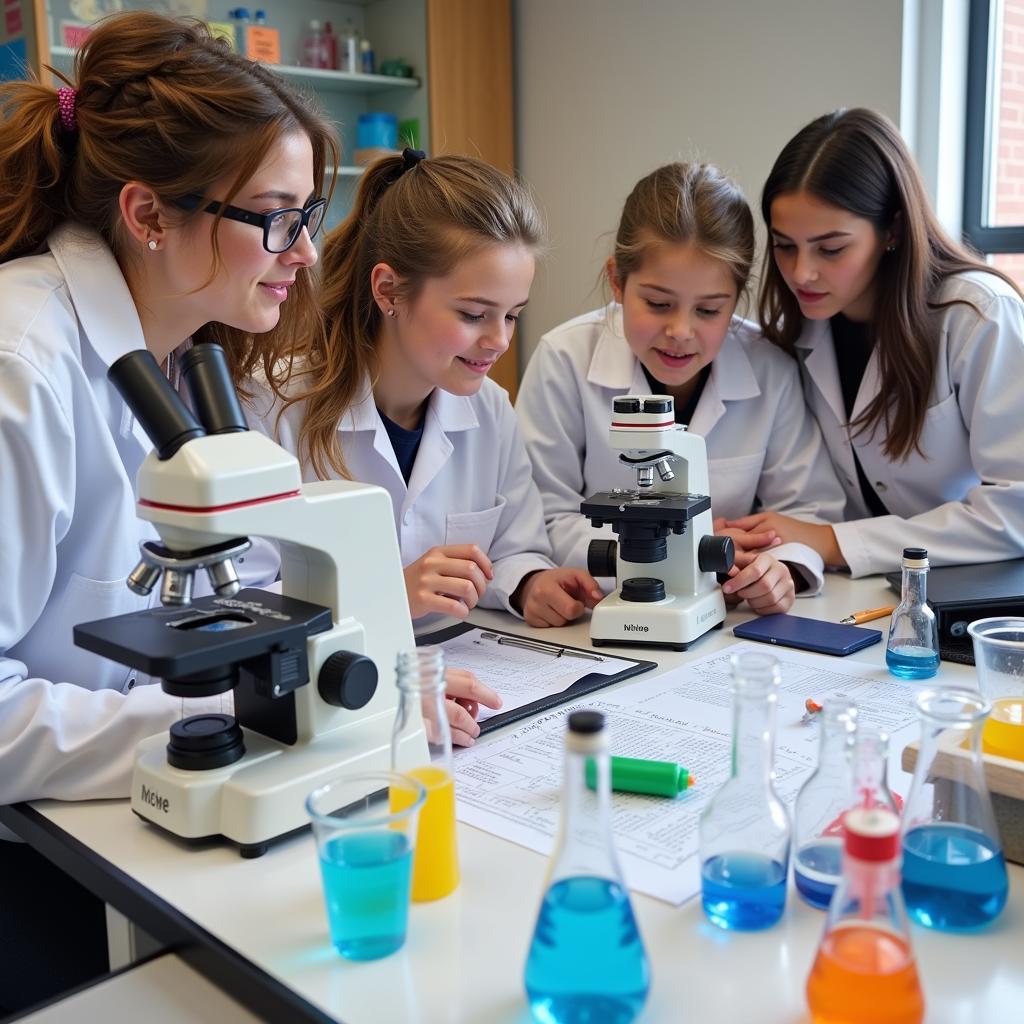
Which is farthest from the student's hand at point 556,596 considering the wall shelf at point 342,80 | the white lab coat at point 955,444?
the wall shelf at point 342,80

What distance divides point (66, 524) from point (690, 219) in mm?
1172

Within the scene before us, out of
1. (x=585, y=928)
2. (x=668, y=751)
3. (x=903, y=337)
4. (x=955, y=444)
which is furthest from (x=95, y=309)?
(x=955, y=444)

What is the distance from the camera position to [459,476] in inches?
73.0

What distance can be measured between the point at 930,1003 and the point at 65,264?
1.13 meters

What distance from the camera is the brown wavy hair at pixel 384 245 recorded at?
1.67 meters

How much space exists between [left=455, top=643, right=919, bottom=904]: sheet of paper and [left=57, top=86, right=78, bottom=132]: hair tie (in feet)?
2.89

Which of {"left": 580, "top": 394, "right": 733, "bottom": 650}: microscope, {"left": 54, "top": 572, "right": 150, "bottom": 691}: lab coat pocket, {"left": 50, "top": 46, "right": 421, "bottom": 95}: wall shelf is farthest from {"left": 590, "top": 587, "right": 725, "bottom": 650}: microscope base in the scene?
{"left": 50, "top": 46, "right": 421, "bottom": 95}: wall shelf

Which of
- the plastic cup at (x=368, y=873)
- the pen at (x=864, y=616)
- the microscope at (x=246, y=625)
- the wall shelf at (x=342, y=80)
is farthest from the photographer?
the wall shelf at (x=342, y=80)

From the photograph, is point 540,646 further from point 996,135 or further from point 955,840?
point 996,135

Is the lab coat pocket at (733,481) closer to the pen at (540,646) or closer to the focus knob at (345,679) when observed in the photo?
the pen at (540,646)

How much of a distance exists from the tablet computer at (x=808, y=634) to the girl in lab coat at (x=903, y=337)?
0.32 m

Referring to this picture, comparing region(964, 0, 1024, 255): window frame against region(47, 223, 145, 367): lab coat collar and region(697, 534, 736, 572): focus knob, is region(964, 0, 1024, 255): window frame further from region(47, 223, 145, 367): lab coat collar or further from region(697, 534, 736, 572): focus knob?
region(47, 223, 145, 367): lab coat collar

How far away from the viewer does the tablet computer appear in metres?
1.46

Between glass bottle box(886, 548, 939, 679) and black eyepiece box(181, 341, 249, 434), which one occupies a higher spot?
black eyepiece box(181, 341, 249, 434)
